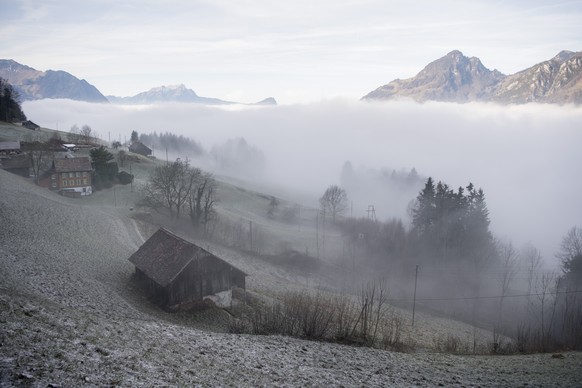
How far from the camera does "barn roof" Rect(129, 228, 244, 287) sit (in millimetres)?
30859

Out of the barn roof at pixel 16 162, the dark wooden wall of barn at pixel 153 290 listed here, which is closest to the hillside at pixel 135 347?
the dark wooden wall of barn at pixel 153 290

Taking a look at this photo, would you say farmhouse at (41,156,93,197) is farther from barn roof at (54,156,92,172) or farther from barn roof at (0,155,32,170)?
barn roof at (0,155,32,170)

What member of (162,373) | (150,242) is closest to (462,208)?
(150,242)

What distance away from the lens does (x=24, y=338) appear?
43.3 ft

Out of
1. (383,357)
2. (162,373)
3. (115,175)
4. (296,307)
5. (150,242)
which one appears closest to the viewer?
(162,373)

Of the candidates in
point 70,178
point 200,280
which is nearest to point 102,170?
point 70,178

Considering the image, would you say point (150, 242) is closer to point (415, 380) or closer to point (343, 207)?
point (415, 380)

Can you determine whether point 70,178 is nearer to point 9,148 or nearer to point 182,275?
point 9,148

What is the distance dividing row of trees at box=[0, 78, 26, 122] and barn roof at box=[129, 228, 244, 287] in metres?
118

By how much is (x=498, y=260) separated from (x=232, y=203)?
185 ft

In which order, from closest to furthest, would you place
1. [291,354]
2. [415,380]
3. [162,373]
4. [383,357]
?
[162,373] < [415,380] < [291,354] < [383,357]

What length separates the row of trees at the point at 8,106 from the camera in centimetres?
12094

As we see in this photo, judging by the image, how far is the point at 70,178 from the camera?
7119 cm

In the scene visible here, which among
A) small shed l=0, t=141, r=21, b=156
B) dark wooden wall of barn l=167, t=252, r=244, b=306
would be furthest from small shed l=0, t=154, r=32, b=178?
dark wooden wall of barn l=167, t=252, r=244, b=306
